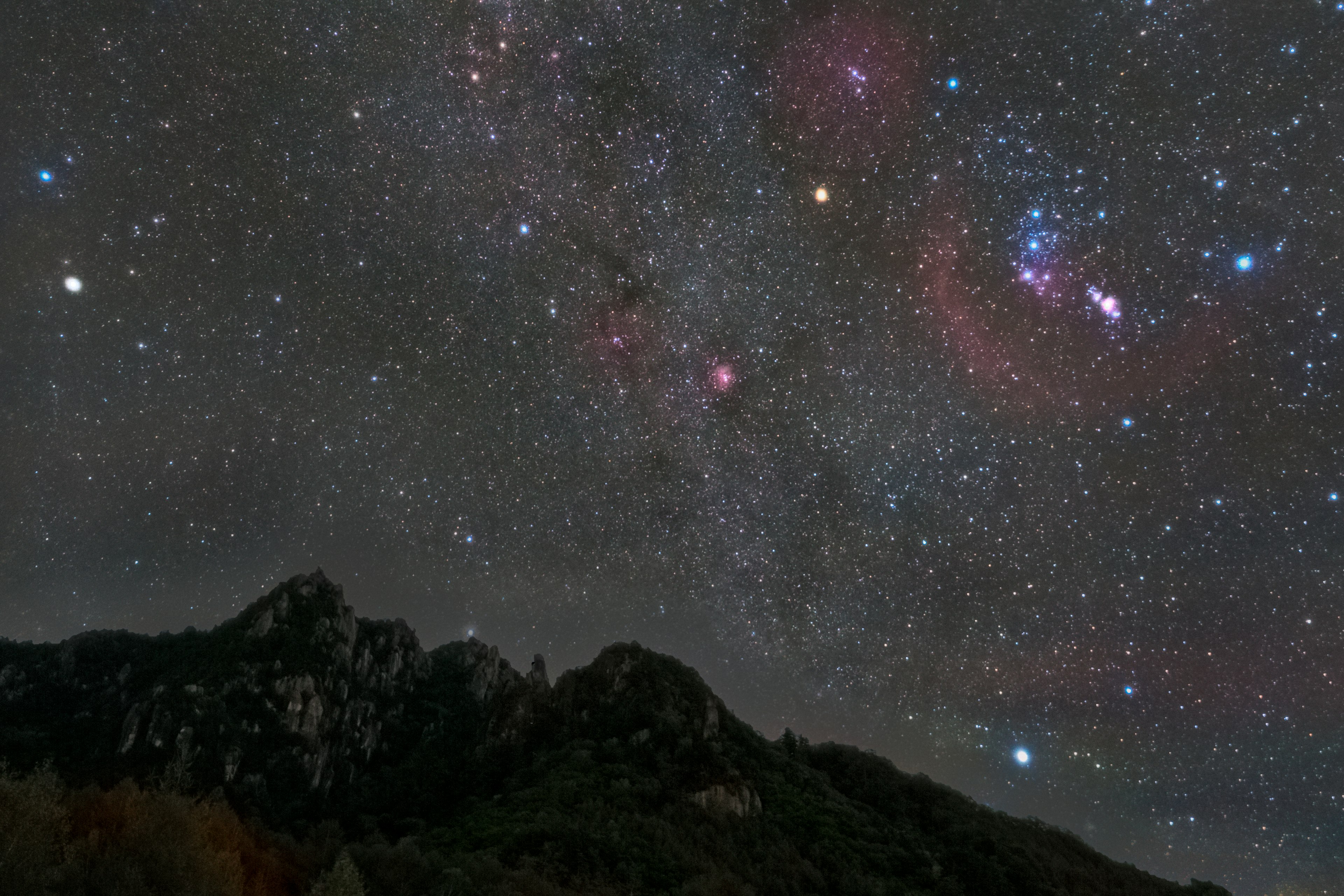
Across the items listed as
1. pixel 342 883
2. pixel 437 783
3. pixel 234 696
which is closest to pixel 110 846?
pixel 342 883

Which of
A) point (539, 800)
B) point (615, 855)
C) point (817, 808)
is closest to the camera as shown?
point (615, 855)

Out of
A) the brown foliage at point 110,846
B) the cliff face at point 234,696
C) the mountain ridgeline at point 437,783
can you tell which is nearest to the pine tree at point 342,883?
the mountain ridgeline at point 437,783

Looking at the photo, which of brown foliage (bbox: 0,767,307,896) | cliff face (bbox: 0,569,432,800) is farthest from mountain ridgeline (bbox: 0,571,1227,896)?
cliff face (bbox: 0,569,432,800)

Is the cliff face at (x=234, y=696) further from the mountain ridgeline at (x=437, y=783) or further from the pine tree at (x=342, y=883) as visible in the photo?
the pine tree at (x=342, y=883)

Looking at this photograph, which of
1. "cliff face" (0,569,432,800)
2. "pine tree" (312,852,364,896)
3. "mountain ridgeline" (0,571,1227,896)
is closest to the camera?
"pine tree" (312,852,364,896)

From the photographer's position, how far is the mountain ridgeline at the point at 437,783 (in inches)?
1033

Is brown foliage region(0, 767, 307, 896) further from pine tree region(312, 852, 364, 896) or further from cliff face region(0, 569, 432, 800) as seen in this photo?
cliff face region(0, 569, 432, 800)

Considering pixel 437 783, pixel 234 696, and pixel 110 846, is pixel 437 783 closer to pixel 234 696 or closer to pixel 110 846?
pixel 234 696

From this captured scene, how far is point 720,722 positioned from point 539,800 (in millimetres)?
24820

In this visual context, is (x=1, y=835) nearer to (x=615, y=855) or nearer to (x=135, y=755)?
(x=615, y=855)

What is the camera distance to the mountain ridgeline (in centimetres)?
2625

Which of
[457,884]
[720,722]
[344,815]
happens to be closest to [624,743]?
[720,722]

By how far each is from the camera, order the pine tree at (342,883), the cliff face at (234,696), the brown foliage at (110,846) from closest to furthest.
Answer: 1. the brown foliage at (110,846)
2. the pine tree at (342,883)
3. the cliff face at (234,696)

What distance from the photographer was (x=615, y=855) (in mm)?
36906
